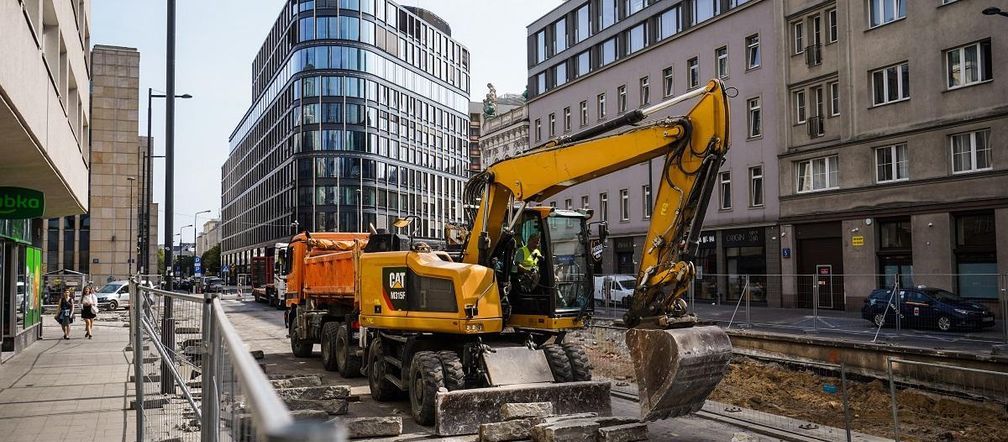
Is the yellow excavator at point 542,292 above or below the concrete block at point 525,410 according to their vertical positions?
above

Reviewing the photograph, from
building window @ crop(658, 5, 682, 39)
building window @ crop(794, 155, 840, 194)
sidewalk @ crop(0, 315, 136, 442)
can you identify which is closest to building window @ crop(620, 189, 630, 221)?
building window @ crop(658, 5, 682, 39)

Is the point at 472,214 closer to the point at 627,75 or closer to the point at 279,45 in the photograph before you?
the point at 627,75

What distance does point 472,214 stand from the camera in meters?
12.6

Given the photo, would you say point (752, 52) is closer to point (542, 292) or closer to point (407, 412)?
point (542, 292)

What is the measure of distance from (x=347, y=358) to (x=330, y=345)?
1165mm

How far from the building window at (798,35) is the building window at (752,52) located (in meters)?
2.47

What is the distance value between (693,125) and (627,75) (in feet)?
125

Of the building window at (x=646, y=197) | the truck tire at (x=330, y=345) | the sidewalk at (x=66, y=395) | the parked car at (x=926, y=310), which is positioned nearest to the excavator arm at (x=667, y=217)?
the sidewalk at (x=66, y=395)

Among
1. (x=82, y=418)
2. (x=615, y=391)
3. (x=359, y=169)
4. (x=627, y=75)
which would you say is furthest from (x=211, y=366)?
(x=359, y=169)

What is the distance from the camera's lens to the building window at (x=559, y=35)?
54.2 m

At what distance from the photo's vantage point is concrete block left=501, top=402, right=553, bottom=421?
984cm

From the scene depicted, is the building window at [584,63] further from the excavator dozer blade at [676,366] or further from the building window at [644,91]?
the excavator dozer blade at [676,366]

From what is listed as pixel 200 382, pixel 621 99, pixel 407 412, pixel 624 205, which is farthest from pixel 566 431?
pixel 621 99

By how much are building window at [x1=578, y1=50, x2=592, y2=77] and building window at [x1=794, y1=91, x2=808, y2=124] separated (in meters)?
18.1
